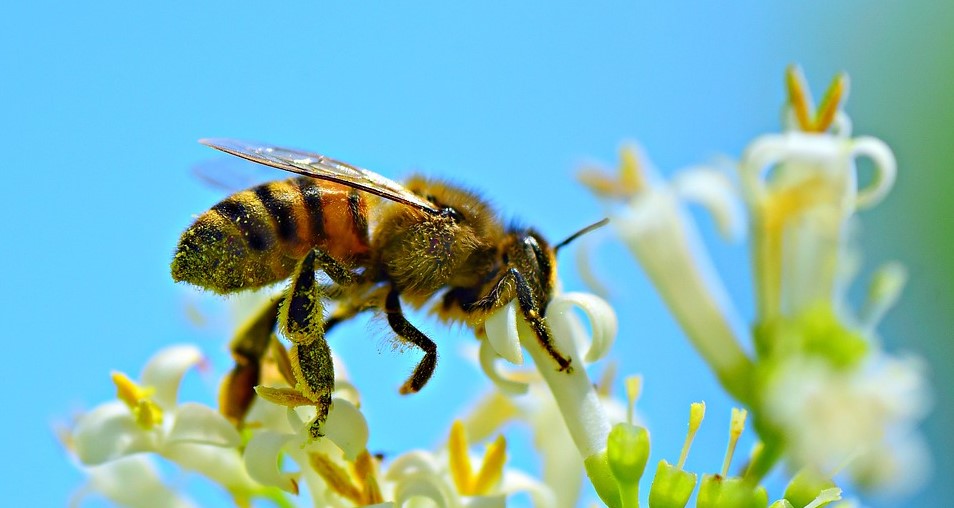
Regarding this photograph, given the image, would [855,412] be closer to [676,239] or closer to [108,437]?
[676,239]

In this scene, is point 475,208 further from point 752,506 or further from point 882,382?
point 882,382

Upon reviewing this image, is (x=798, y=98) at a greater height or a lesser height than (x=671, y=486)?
greater

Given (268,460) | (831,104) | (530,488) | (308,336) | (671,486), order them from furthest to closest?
(831,104)
(530,488)
(268,460)
(671,486)
(308,336)

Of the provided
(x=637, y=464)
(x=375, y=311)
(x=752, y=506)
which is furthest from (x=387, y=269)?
(x=752, y=506)

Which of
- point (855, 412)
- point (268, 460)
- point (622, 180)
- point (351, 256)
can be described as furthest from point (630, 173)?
point (268, 460)

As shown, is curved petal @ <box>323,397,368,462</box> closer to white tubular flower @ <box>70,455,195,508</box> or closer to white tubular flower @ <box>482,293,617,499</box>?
white tubular flower @ <box>482,293,617,499</box>

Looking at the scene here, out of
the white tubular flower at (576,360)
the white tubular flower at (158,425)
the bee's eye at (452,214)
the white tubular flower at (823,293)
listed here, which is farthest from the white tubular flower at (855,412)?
the white tubular flower at (158,425)

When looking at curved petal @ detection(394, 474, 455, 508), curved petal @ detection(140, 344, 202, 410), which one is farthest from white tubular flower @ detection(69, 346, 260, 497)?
curved petal @ detection(394, 474, 455, 508)
